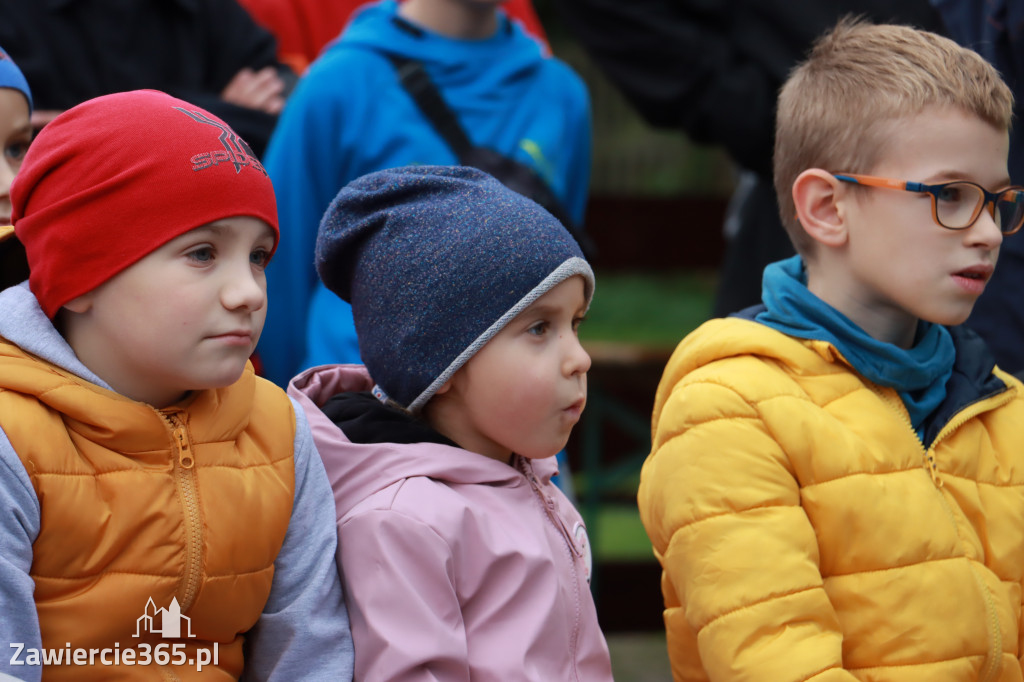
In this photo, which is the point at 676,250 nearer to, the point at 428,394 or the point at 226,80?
the point at 226,80

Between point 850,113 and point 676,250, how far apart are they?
636cm

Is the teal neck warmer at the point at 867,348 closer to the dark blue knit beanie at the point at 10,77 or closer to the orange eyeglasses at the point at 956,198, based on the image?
the orange eyeglasses at the point at 956,198

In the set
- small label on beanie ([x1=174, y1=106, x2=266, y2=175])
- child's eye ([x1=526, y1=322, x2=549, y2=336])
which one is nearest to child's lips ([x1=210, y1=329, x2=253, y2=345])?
small label on beanie ([x1=174, y1=106, x2=266, y2=175])

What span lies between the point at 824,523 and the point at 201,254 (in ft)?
3.89

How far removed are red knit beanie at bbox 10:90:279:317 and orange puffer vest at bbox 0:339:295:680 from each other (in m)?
0.16

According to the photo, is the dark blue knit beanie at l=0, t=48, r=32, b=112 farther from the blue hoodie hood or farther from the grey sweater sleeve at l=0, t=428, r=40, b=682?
the blue hoodie hood

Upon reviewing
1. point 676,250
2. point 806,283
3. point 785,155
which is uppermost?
point 785,155

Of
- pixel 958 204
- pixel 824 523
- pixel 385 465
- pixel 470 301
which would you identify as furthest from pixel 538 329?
pixel 958 204

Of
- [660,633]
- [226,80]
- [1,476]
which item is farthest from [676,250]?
[1,476]

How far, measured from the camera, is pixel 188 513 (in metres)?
1.82

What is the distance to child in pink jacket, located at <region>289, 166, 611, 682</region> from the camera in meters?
1.97

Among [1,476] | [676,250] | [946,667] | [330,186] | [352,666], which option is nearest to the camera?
[1,476]

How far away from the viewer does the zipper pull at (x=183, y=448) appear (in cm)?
185

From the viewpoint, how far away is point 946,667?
2105 mm
